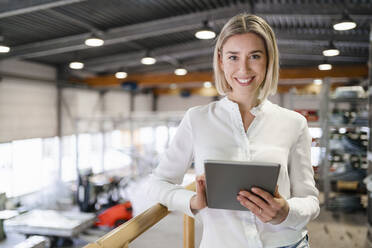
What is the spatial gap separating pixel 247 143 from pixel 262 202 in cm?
24

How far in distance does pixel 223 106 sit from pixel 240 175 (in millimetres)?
361

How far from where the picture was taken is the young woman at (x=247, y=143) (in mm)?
1078

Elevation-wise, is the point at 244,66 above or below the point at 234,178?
above

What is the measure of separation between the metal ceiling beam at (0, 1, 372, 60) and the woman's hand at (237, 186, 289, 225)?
614 cm

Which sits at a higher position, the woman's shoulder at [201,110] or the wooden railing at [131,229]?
the woman's shoulder at [201,110]

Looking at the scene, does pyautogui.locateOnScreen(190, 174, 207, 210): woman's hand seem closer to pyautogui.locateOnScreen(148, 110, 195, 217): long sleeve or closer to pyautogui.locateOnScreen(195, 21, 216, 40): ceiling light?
pyautogui.locateOnScreen(148, 110, 195, 217): long sleeve

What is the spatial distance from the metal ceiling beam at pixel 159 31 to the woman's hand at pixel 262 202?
6142 millimetres

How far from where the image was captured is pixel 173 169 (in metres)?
1.21

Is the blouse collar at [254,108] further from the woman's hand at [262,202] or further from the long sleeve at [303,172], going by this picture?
the woman's hand at [262,202]

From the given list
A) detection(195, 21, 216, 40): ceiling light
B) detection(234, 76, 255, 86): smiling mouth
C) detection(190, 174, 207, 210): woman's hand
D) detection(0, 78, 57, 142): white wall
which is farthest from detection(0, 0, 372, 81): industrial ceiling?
detection(190, 174, 207, 210): woman's hand

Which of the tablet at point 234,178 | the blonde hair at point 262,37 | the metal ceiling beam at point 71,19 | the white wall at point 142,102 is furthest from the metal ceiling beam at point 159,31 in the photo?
the white wall at point 142,102

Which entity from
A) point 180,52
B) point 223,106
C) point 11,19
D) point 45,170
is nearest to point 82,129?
point 45,170

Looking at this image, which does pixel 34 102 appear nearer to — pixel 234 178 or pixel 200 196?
pixel 200 196

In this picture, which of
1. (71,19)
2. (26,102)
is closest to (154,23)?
(71,19)
